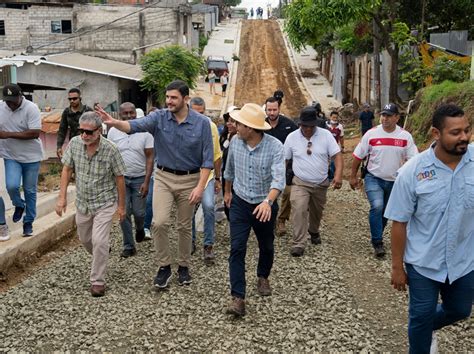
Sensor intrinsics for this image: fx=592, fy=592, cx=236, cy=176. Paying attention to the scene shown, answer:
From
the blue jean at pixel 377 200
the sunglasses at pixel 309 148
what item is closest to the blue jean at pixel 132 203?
the sunglasses at pixel 309 148

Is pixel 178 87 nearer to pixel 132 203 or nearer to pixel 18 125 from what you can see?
pixel 132 203

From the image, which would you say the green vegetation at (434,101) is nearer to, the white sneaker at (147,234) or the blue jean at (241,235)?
the white sneaker at (147,234)

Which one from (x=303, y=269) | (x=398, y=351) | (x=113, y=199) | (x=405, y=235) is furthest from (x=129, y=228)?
(x=405, y=235)

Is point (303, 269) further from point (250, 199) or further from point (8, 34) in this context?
point (8, 34)

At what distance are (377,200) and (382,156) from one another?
550 millimetres

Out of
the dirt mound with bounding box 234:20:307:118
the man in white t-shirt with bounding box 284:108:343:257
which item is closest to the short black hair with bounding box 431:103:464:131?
the man in white t-shirt with bounding box 284:108:343:257

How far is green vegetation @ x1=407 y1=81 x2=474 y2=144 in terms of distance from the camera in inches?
508

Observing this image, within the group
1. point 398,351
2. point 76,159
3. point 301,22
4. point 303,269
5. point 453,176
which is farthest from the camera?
point 301,22

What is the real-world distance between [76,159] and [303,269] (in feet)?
9.36

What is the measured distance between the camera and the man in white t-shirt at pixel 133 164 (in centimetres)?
742

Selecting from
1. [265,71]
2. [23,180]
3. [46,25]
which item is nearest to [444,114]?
[23,180]

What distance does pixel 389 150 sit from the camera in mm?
7215

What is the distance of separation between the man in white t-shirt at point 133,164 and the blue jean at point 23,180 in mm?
1093

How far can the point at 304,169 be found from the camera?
7.64 metres
